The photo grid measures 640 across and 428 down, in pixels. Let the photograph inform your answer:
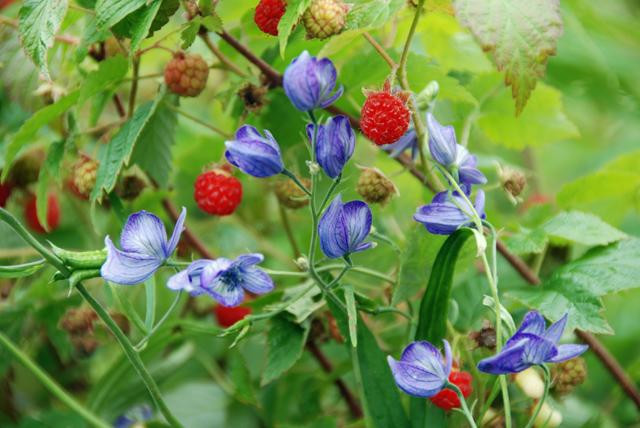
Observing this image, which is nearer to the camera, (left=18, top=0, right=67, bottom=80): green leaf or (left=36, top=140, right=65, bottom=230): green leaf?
(left=18, top=0, right=67, bottom=80): green leaf

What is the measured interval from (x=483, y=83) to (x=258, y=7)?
345 mm

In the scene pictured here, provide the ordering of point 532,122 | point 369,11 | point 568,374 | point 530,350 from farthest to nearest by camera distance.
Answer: point 532,122 → point 568,374 → point 369,11 → point 530,350

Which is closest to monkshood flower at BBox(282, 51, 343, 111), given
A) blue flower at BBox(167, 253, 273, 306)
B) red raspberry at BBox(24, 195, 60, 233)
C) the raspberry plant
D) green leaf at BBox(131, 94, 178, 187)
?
the raspberry plant

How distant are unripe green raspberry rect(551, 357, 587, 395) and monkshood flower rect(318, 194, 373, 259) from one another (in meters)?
0.28

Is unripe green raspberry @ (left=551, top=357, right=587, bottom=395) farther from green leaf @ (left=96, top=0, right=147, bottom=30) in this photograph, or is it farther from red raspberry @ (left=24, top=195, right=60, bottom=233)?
red raspberry @ (left=24, top=195, right=60, bottom=233)

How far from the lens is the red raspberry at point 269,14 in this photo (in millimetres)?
736

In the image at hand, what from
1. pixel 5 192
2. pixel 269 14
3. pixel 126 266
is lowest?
pixel 5 192

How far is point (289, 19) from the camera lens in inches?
26.9

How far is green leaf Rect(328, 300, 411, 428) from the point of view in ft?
2.51

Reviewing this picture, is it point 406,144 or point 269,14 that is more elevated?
point 269,14

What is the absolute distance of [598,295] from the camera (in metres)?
0.79

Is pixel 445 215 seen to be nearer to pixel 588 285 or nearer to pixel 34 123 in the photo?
pixel 588 285

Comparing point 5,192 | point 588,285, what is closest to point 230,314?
point 5,192

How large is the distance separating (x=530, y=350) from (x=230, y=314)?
0.54 metres
